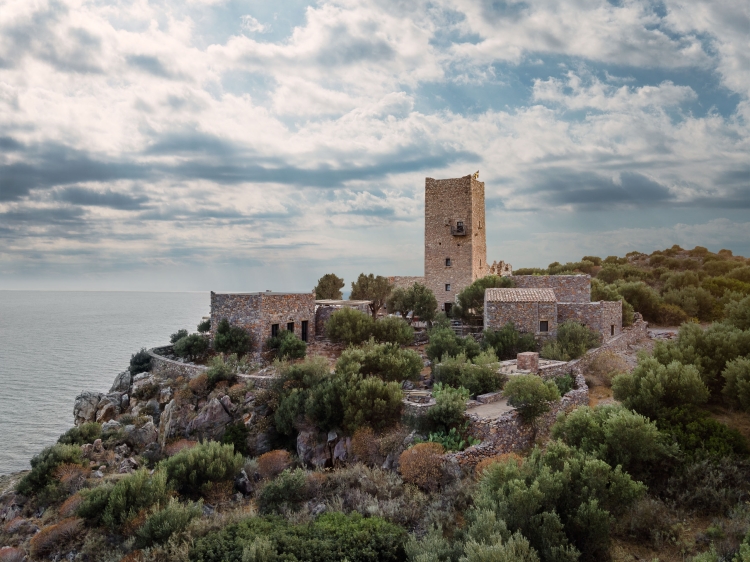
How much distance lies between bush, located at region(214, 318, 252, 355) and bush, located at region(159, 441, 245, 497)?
828 cm

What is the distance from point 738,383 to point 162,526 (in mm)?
11803

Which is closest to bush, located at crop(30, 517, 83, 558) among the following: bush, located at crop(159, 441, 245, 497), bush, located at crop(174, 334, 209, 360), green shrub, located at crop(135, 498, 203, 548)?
bush, located at crop(159, 441, 245, 497)

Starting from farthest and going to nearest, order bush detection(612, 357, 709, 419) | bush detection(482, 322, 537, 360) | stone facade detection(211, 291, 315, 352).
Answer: stone facade detection(211, 291, 315, 352)
bush detection(482, 322, 537, 360)
bush detection(612, 357, 709, 419)

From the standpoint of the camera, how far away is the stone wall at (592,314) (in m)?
20.3

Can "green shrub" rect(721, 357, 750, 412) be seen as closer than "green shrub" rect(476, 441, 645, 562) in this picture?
No

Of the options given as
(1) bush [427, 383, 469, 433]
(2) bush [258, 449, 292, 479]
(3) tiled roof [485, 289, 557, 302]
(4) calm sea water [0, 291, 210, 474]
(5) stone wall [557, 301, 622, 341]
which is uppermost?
(3) tiled roof [485, 289, 557, 302]

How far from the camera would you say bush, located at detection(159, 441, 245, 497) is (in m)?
12.4

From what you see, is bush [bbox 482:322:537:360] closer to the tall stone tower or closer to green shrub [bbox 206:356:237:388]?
green shrub [bbox 206:356:237:388]

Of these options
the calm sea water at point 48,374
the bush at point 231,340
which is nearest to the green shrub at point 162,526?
the bush at point 231,340

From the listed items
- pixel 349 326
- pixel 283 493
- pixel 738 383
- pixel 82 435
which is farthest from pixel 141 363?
pixel 738 383

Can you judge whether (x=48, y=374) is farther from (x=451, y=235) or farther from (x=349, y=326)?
(x=451, y=235)

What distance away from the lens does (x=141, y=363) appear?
76.8 feet

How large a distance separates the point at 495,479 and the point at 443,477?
2.79m

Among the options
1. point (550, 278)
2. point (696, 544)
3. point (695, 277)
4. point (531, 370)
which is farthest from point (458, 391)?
point (695, 277)
